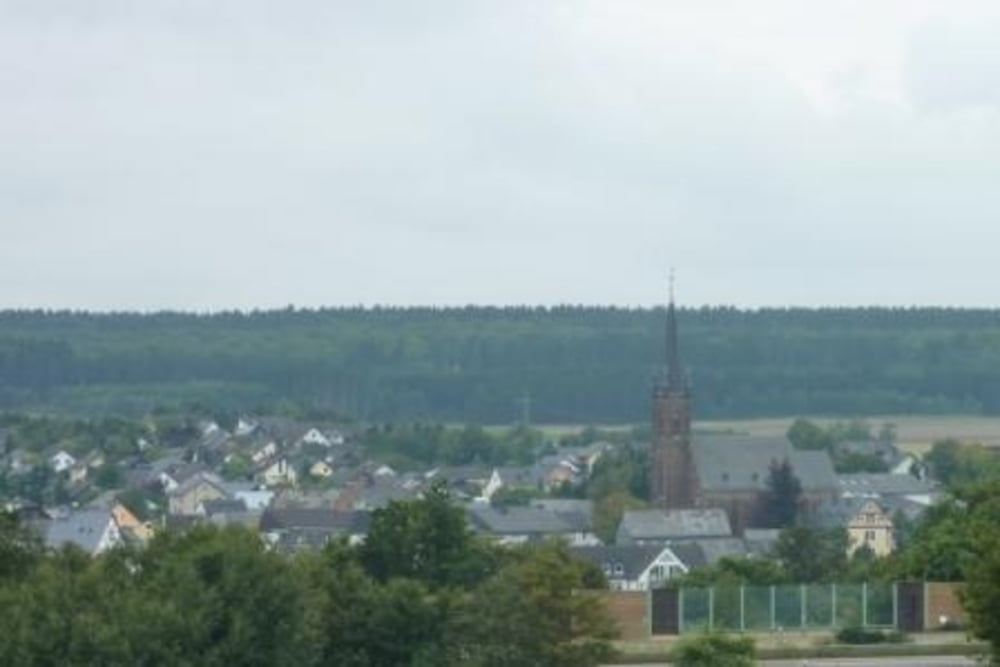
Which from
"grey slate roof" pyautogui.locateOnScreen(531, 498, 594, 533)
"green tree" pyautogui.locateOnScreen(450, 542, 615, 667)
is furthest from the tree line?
"grey slate roof" pyautogui.locateOnScreen(531, 498, 594, 533)

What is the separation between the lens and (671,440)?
163 meters

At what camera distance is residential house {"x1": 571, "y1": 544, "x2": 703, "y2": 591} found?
112m

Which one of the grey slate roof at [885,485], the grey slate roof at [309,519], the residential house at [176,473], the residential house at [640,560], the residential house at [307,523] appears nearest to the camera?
the residential house at [640,560]

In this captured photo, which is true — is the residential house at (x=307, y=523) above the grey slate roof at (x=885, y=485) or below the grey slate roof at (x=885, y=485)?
below

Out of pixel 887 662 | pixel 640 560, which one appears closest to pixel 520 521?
pixel 640 560

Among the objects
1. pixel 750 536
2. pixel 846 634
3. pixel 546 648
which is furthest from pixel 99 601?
pixel 750 536

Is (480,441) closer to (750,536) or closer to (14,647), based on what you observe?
(750,536)

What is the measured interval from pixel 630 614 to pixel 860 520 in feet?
265

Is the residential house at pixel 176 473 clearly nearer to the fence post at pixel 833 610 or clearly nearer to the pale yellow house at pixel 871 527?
the pale yellow house at pixel 871 527

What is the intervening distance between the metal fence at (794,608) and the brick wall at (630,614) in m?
0.60

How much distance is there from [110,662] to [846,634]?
1546cm

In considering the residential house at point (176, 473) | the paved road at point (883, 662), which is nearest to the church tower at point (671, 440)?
the residential house at point (176, 473)

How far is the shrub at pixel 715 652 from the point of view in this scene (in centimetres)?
5406

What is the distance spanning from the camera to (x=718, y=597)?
6569 cm
